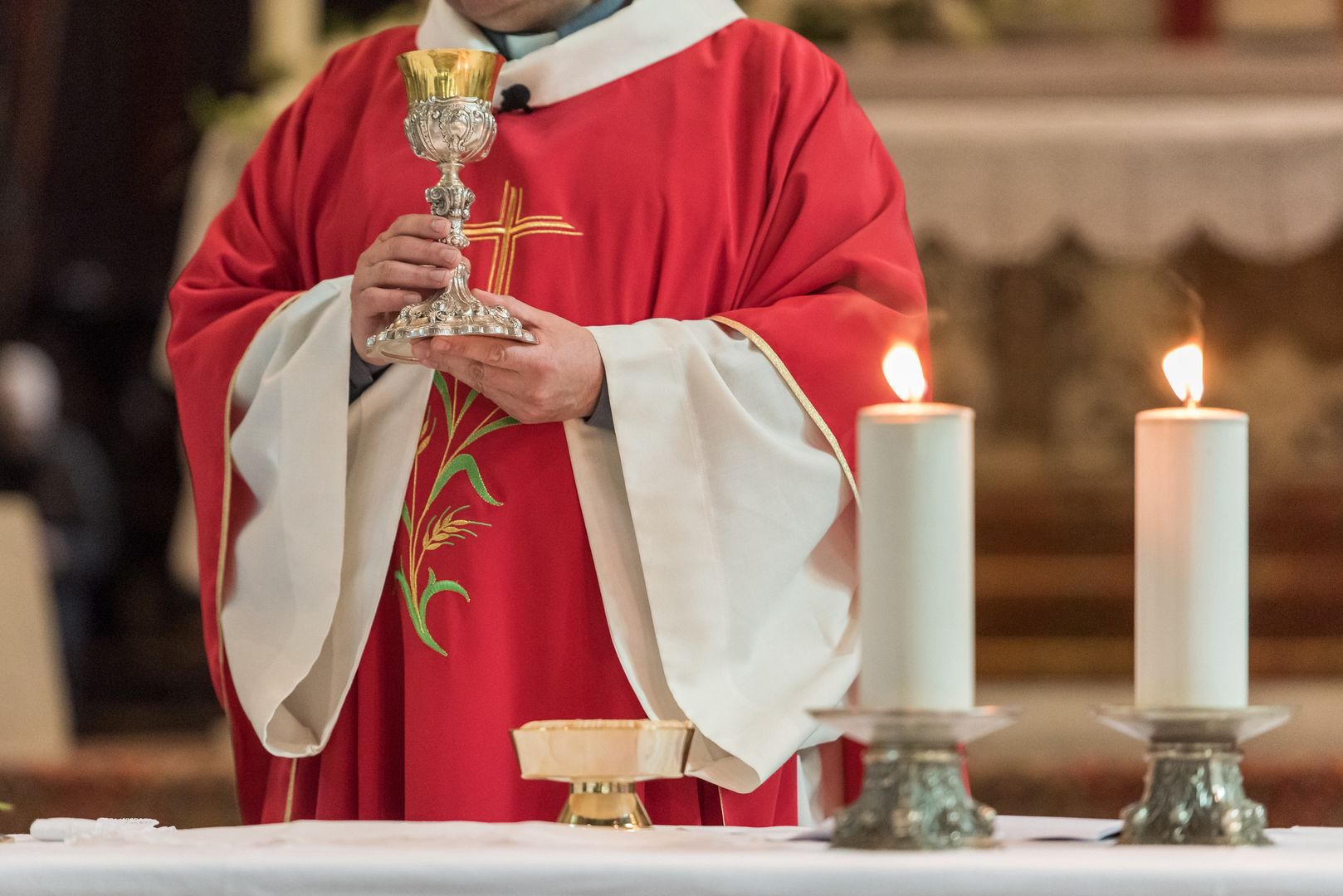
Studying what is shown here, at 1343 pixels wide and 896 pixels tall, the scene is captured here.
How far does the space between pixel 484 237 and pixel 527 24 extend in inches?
13.0

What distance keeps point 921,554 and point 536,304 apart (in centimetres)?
122

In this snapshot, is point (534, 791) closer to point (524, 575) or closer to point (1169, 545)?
point (524, 575)

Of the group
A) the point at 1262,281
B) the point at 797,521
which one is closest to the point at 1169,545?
the point at 797,521

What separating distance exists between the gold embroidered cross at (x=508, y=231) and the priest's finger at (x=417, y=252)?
35 centimetres

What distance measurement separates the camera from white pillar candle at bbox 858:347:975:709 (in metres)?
1.33

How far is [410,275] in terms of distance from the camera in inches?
82.6

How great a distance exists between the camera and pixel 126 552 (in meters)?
8.80

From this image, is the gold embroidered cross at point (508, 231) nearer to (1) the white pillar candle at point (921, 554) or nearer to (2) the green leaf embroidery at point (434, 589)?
(2) the green leaf embroidery at point (434, 589)

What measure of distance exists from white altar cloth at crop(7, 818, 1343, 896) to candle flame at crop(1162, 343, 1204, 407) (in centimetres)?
33

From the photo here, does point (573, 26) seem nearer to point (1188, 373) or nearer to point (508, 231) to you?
point (508, 231)

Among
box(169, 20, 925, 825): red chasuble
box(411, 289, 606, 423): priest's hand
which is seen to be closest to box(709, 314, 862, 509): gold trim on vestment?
box(169, 20, 925, 825): red chasuble

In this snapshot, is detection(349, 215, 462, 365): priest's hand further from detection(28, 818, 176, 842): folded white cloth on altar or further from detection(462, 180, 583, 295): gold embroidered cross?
detection(28, 818, 176, 842): folded white cloth on altar

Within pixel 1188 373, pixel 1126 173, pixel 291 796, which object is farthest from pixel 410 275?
pixel 1126 173

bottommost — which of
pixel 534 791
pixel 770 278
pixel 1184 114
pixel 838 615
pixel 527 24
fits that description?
pixel 534 791
